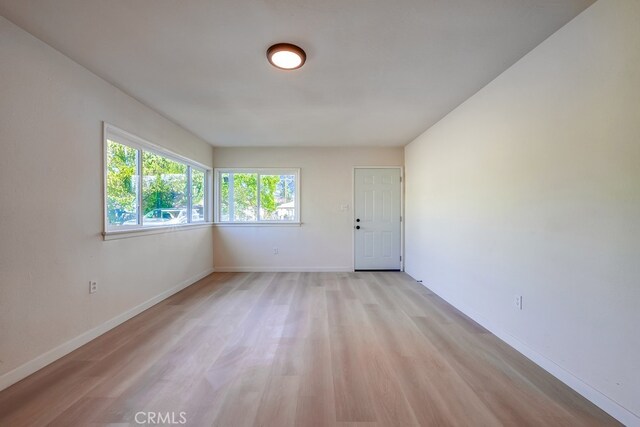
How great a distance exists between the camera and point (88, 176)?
90.1 inches

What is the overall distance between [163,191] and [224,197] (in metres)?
1.50

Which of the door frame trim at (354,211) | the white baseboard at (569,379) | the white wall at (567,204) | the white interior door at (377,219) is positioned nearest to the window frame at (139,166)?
the door frame trim at (354,211)

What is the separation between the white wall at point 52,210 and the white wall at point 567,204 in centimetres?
364

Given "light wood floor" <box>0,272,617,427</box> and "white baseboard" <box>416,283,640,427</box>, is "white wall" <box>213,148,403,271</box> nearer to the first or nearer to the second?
"light wood floor" <box>0,272,617,427</box>

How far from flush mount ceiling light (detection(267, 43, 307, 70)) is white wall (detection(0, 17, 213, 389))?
5.47 feet

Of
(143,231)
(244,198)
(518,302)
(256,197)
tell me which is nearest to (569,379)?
(518,302)

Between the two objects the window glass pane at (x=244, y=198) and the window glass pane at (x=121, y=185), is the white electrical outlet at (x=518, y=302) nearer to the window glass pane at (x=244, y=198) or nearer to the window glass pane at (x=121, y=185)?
the window glass pane at (x=121, y=185)

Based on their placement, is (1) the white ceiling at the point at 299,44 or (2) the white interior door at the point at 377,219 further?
(2) the white interior door at the point at 377,219

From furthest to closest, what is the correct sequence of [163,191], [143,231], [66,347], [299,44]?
[163,191] < [143,231] < [66,347] < [299,44]

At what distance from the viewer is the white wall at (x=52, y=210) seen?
171 cm

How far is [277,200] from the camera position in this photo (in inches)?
196

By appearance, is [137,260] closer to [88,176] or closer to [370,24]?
[88,176]

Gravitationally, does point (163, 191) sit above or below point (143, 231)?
above

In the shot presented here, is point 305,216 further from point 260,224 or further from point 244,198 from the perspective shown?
point 244,198
